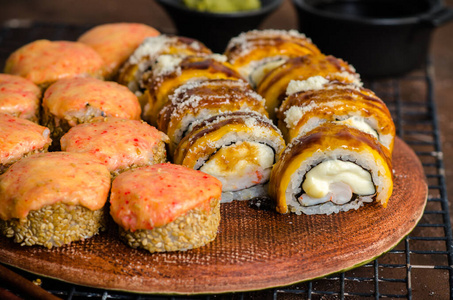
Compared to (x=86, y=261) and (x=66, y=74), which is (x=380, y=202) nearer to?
(x=86, y=261)

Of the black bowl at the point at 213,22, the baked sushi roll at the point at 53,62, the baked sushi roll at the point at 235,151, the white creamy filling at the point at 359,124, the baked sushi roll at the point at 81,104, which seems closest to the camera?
the baked sushi roll at the point at 235,151

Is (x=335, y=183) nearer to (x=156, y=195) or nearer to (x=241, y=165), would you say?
(x=241, y=165)

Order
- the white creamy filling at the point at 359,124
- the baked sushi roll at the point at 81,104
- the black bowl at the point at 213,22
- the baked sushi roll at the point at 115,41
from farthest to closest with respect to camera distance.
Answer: the black bowl at the point at 213,22 < the baked sushi roll at the point at 115,41 < the baked sushi roll at the point at 81,104 < the white creamy filling at the point at 359,124

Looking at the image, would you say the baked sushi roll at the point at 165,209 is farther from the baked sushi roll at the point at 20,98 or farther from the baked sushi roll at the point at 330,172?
the baked sushi roll at the point at 20,98

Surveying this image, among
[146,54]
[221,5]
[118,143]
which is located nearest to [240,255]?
[118,143]

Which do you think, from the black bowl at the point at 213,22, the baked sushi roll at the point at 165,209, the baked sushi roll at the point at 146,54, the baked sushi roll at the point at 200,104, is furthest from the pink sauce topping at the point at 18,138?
the black bowl at the point at 213,22
